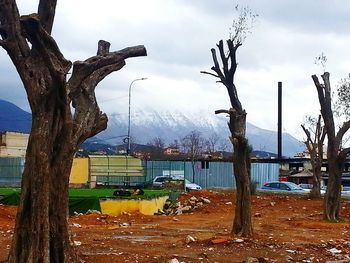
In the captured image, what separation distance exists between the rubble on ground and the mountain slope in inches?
2873

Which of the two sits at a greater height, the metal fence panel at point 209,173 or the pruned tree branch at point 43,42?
the pruned tree branch at point 43,42

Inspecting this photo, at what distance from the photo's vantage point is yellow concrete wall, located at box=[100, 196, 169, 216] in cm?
2472

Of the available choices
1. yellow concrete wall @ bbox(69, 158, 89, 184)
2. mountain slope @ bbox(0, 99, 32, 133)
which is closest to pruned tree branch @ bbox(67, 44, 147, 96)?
yellow concrete wall @ bbox(69, 158, 89, 184)

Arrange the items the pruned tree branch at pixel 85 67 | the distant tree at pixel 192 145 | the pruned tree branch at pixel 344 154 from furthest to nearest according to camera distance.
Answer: the distant tree at pixel 192 145, the pruned tree branch at pixel 344 154, the pruned tree branch at pixel 85 67

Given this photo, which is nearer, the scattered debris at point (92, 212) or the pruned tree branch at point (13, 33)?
the pruned tree branch at point (13, 33)

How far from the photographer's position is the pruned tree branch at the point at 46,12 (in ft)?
31.7

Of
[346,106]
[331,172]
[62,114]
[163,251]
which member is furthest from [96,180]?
[62,114]

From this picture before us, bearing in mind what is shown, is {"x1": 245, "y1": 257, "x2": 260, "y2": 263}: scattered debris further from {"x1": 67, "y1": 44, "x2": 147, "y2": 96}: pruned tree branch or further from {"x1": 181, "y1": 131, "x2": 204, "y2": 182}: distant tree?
{"x1": 181, "y1": 131, "x2": 204, "y2": 182}: distant tree

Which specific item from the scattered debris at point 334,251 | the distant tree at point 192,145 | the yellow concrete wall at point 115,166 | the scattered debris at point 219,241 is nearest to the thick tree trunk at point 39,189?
the scattered debris at point 219,241

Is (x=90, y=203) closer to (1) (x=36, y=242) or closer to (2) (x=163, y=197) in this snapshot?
(2) (x=163, y=197)

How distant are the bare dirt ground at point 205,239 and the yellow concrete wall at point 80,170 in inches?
795

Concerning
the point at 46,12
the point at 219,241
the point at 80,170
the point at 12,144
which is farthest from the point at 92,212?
the point at 12,144

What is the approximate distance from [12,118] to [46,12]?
406 feet

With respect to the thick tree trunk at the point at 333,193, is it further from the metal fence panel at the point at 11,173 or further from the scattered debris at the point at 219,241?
the metal fence panel at the point at 11,173
